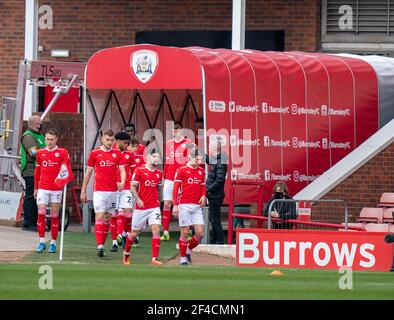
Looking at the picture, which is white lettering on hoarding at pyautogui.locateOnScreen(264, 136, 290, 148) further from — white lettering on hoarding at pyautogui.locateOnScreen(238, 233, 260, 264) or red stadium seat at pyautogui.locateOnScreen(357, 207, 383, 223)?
white lettering on hoarding at pyautogui.locateOnScreen(238, 233, 260, 264)

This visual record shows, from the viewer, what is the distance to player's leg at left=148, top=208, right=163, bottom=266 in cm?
2047

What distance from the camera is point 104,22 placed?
Answer: 105ft

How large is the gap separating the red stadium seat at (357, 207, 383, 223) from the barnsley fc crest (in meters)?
4.29

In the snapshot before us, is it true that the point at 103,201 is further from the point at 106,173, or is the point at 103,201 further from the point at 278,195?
the point at 278,195

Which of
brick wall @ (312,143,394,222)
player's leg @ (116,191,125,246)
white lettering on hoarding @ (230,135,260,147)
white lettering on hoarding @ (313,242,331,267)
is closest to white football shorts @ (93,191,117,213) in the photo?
player's leg @ (116,191,125,246)

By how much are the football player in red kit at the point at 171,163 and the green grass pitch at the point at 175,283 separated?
140 inches

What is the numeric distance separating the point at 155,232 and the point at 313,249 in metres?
2.27

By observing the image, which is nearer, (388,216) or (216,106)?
(388,216)

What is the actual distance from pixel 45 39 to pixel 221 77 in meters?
8.55

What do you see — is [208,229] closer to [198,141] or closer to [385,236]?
[198,141]

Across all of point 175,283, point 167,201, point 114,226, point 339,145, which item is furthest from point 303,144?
point 175,283

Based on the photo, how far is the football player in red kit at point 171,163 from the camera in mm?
24062

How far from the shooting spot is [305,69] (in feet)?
85.1

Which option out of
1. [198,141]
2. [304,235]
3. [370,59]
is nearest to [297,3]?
[370,59]
